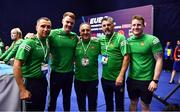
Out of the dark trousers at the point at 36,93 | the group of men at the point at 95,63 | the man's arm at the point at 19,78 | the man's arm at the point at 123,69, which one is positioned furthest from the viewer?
the man's arm at the point at 123,69

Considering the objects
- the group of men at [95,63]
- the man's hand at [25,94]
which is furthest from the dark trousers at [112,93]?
the man's hand at [25,94]

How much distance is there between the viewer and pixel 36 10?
17062mm

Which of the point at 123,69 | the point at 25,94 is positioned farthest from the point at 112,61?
the point at 25,94

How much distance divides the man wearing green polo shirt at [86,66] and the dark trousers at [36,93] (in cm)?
54

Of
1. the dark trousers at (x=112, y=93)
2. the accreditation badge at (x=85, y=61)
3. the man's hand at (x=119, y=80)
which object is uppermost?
the accreditation badge at (x=85, y=61)

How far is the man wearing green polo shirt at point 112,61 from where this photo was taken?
347 centimetres

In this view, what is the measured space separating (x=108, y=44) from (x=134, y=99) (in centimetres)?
80

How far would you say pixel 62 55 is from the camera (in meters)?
3.53

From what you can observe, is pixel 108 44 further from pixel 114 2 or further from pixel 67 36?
pixel 114 2

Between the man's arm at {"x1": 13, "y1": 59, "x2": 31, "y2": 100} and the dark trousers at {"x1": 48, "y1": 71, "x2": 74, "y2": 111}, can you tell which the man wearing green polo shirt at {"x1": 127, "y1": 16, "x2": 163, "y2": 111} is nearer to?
the dark trousers at {"x1": 48, "y1": 71, "x2": 74, "y2": 111}

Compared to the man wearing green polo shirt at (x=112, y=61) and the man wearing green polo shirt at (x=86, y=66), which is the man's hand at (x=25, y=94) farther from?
the man wearing green polo shirt at (x=112, y=61)

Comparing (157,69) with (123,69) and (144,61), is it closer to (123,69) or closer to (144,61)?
(144,61)

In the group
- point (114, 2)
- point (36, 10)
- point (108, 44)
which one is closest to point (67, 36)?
point (108, 44)

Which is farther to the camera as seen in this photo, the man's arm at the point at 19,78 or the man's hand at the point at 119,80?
Answer: the man's hand at the point at 119,80
